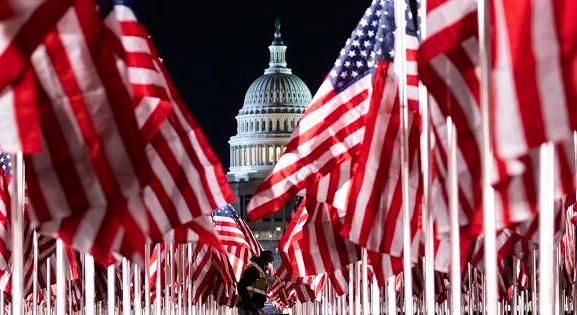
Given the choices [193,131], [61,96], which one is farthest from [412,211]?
[61,96]

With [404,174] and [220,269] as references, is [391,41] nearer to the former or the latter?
[404,174]

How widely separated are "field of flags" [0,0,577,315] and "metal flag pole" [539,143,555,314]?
0.05ft

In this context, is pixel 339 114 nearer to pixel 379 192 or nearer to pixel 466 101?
pixel 379 192

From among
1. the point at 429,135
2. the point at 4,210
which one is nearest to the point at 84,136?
the point at 429,135

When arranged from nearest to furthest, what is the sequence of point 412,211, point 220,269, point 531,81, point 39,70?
point 531,81
point 39,70
point 412,211
point 220,269

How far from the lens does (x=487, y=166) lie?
48.8 ft

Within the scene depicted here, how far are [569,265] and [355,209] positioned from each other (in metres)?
20.1

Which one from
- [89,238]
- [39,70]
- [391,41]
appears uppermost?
[391,41]

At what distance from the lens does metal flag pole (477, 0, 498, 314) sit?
14484mm

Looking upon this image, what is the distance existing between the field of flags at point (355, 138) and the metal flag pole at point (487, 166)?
2 cm

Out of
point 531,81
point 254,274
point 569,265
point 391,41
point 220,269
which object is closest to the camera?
point 531,81

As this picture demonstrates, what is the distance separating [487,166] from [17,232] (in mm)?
3847

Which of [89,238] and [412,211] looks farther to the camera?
[412,211]

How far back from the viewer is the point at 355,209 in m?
20.8
